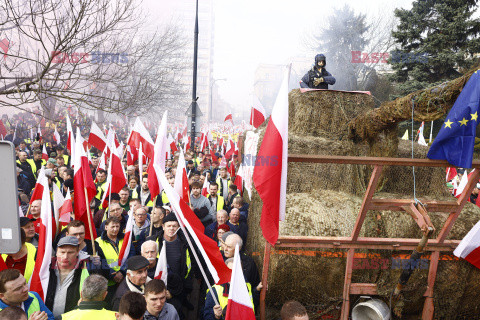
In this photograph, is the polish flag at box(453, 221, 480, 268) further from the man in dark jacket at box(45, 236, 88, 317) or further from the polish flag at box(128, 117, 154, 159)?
the polish flag at box(128, 117, 154, 159)

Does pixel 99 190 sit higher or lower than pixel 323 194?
lower

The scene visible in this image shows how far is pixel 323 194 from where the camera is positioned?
5.57 metres

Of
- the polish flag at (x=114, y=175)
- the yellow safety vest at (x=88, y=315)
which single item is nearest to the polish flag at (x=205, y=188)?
the polish flag at (x=114, y=175)

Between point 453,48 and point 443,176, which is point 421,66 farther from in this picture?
point 443,176

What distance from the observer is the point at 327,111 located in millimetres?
6824

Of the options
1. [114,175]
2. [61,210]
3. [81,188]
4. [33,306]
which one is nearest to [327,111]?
[114,175]

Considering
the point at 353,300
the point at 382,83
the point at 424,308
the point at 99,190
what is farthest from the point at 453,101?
the point at 382,83

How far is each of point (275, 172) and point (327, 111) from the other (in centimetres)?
405

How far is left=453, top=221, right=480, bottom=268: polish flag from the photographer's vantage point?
374 cm

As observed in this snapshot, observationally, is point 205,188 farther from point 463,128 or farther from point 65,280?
point 463,128

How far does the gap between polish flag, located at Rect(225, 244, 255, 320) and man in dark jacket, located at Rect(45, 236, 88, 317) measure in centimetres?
165

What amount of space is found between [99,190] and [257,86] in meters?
76.2

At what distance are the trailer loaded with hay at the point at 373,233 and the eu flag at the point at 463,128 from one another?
0.54 ft

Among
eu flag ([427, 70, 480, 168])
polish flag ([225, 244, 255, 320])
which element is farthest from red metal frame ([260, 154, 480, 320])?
polish flag ([225, 244, 255, 320])
